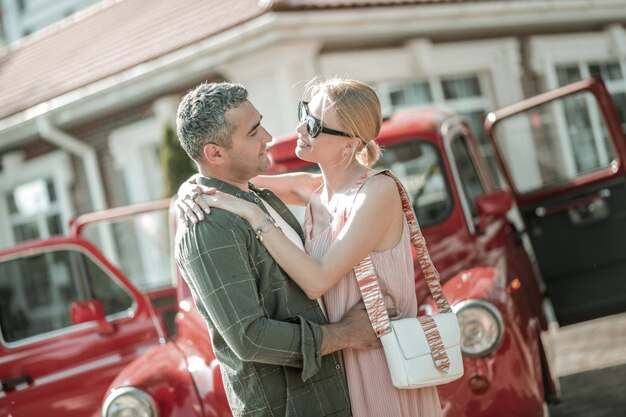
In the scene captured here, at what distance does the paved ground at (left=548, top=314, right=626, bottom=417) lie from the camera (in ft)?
20.5

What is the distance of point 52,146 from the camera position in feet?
43.5

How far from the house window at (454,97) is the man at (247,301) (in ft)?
29.6

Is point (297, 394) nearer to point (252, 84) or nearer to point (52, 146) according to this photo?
point (252, 84)

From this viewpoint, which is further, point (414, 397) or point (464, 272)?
point (464, 272)

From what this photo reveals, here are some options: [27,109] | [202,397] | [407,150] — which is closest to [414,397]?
[202,397]

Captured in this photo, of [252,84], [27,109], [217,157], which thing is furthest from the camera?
[27,109]

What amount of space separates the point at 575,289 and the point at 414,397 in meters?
3.66

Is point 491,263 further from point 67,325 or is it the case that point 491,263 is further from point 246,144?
point 67,325

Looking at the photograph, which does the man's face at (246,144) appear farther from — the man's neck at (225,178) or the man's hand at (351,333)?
the man's hand at (351,333)

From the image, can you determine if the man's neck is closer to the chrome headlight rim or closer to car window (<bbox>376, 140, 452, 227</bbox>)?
the chrome headlight rim

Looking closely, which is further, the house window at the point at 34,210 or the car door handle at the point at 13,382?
the house window at the point at 34,210

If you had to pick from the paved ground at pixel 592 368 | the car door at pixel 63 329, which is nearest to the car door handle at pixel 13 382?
the car door at pixel 63 329

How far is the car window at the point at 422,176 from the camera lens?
17.5ft

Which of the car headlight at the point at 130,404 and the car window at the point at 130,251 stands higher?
the car window at the point at 130,251
